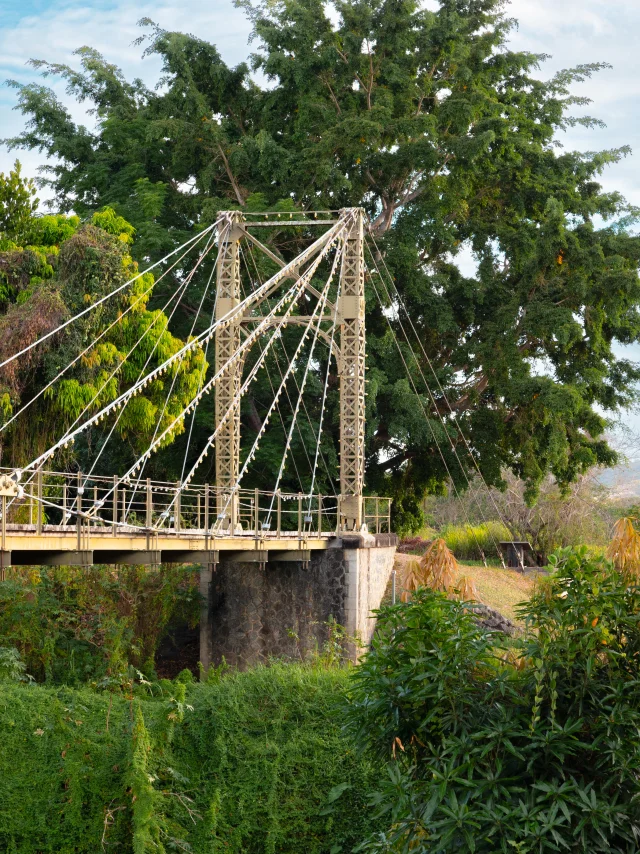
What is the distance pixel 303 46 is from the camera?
24.6 metres

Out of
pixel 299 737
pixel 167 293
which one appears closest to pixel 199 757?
pixel 299 737

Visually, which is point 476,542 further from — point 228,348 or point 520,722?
point 520,722

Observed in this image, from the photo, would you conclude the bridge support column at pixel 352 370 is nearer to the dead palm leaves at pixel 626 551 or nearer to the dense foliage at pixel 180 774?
the dense foliage at pixel 180 774

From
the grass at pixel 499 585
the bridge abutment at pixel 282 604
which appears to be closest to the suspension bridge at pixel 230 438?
the bridge abutment at pixel 282 604

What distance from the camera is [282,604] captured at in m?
18.0

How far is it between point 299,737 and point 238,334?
9.53 metres

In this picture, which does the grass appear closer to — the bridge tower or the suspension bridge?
the suspension bridge

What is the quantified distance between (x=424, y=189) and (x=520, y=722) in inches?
770

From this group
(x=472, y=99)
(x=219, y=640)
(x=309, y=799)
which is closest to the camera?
(x=309, y=799)

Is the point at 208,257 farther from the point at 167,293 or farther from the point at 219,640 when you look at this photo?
the point at 219,640

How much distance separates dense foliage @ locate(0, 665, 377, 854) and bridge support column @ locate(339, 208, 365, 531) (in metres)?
7.41

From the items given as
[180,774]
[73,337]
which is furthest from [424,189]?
[180,774]

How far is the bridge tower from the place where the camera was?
1948 cm

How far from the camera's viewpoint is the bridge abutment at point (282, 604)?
17.9m
